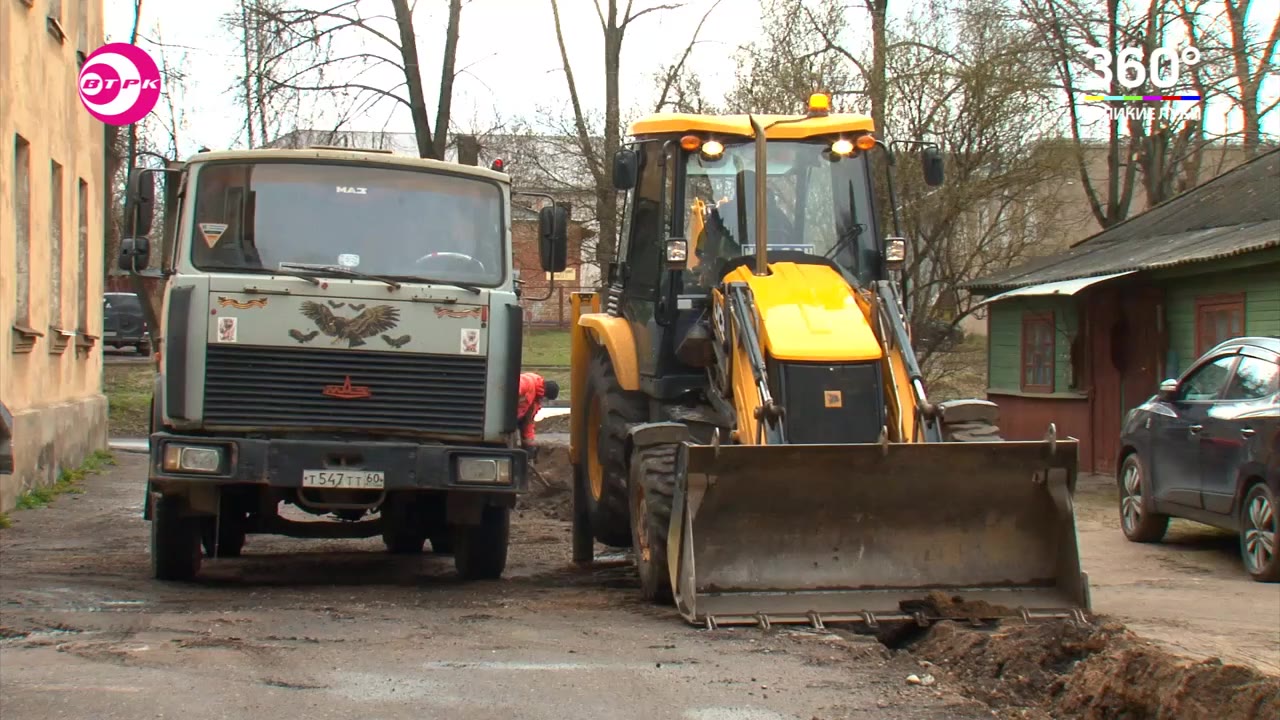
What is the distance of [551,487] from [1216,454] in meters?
7.48

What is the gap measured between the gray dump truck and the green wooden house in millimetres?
8588

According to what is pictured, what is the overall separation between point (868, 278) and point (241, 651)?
4429mm

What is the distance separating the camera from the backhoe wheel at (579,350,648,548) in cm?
964

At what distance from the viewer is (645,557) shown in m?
8.77

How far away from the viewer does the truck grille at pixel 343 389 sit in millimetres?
9023

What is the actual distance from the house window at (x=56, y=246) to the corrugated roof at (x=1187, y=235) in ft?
38.1

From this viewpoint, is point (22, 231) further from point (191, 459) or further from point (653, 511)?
point (653, 511)

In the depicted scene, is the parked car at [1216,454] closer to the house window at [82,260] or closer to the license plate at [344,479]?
the license plate at [344,479]

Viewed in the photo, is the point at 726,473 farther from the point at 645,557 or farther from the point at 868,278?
the point at 868,278

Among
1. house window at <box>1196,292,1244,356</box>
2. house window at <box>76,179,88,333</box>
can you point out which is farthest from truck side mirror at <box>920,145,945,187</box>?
house window at <box>76,179,88,333</box>

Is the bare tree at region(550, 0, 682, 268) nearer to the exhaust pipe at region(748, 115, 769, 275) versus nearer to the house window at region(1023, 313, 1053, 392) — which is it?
the house window at region(1023, 313, 1053, 392)

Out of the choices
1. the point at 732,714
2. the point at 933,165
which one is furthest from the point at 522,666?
the point at 933,165

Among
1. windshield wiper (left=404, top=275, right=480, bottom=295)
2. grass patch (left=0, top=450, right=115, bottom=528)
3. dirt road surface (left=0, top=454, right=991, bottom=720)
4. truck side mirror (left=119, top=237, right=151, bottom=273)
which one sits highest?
truck side mirror (left=119, top=237, right=151, bottom=273)

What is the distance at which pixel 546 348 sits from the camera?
138 feet
